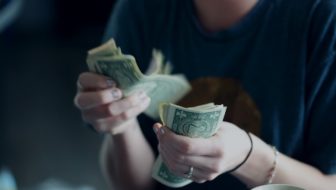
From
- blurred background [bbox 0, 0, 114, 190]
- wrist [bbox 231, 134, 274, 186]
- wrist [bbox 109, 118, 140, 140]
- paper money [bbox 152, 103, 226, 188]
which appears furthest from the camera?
blurred background [bbox 0, 0, 114, 190]

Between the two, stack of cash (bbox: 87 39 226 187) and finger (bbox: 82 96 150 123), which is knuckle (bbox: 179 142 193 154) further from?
finger (bbox: 82 96 150 123)

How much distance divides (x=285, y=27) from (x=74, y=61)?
2.01m

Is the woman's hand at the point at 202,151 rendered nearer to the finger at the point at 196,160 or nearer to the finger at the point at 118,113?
the finger at the point at 196,160

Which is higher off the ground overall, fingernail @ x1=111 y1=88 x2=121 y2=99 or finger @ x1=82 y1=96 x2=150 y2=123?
fingernail @ x1=111 y1=88 x2=121 y2=99

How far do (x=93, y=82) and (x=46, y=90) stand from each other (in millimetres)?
1780

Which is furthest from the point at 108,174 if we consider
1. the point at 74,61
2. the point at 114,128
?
the point at 74,61

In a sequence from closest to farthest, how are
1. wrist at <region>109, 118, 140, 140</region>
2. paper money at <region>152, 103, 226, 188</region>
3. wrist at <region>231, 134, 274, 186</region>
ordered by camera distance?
paper money at <region>152, 103, 226, 188</region> < wrist at <region>231, 134, 274, 186</region> < wrist at <region>109, 118, 140, 140</region>

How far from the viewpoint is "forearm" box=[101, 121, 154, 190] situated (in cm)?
90

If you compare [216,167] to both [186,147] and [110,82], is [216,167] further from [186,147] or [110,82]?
[110,82]

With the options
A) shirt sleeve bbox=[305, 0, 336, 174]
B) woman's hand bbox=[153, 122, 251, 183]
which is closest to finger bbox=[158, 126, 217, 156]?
woman's hand bbox=[153, 122, 251, 183]

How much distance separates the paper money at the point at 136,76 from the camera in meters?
0.73

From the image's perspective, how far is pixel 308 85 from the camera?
0.81 meters

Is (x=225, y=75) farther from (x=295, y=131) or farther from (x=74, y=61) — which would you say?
(x=74, y=61)

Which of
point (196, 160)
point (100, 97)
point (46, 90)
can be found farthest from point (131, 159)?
point (46, 90)
